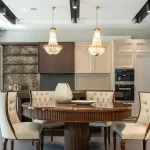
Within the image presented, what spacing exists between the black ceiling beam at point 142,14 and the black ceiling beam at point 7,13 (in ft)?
10.1

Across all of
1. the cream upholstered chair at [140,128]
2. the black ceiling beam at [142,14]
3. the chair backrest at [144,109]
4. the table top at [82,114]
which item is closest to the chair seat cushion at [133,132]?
the cream upholstered chair at [140,128]

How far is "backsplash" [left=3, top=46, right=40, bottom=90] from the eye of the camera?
7.56 meters

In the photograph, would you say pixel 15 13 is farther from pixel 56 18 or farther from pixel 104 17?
pixel 104 17

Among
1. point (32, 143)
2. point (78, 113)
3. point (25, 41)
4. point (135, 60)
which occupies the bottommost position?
point (32, 143)

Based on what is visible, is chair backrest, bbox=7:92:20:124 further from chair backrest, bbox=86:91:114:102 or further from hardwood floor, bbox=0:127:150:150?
chair backrest, bbox=86:91:114:102

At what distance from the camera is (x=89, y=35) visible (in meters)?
7.65

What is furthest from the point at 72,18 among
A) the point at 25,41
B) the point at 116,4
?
the point at 25,41

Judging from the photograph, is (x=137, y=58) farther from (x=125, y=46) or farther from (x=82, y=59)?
(x=82, y=59)

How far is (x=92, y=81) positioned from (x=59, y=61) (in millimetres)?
1152

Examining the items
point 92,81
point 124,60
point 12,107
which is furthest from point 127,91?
point 12,107

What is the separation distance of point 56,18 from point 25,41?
1691 millimetres

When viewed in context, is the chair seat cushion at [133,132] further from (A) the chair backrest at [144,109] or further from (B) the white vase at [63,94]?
(B) the white vase at [63,94]

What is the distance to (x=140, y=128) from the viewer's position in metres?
3.18

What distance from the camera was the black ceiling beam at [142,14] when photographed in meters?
5.30
